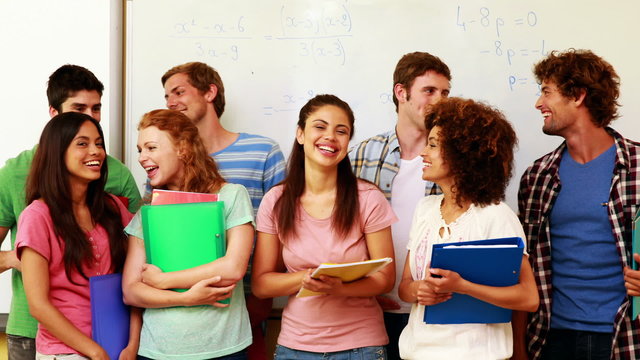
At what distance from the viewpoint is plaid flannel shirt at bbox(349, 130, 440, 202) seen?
8.52ft

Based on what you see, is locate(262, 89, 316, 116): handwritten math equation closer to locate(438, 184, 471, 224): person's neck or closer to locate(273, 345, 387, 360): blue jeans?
locate(438, 184, 471, 224): person's neck

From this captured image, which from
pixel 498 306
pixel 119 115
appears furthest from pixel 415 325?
pixel 119 115

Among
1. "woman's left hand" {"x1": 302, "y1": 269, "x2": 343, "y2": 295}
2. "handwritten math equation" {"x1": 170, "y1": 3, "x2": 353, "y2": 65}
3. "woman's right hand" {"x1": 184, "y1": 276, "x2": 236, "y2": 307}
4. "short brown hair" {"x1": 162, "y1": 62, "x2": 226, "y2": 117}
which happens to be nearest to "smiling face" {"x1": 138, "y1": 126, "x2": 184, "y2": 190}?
"woman's right hand" {"x1": 184, "y1": 276, "x2": 236, "y2": 307}

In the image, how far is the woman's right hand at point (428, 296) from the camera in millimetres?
1760

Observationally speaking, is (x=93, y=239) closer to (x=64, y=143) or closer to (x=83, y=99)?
(x=64, y=143)

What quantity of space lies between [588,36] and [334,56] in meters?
1.27

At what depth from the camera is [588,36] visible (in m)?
2.97

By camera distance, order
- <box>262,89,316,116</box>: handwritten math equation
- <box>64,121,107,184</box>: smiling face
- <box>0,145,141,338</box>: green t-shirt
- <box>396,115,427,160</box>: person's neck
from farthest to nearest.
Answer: <box>262,89,316,116</box>: handwritten math equation < <box>396,115,427,160</box>: person's neck < <box>0,145,141,338</box>: green t-shirt < <box>64,121,107,184</box>: smiling face

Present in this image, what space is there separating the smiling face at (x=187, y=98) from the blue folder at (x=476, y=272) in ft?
5.06

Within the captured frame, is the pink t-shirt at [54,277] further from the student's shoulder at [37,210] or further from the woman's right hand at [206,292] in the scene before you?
the woman's right hand at [206,292]

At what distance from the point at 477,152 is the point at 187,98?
1509 millimetres

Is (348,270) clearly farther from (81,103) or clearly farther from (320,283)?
(81,103)

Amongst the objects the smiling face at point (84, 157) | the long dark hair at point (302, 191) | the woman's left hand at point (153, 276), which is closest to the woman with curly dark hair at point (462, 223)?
the long dark hair at point (302, 191)

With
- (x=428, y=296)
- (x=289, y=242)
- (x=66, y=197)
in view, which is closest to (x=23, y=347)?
(x=66, y=197)
